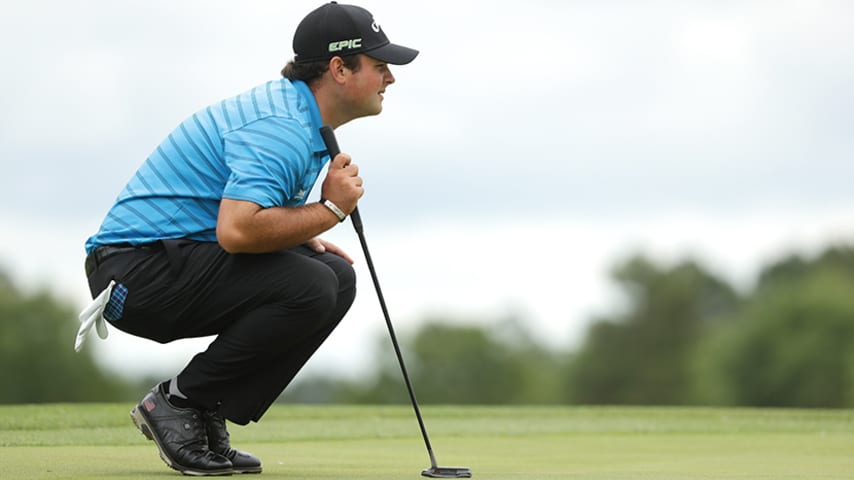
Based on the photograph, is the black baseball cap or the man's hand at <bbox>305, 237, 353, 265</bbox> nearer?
the black baseball cap

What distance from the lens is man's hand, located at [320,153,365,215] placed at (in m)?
4.55

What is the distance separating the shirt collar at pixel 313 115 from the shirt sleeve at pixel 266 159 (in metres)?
0.12

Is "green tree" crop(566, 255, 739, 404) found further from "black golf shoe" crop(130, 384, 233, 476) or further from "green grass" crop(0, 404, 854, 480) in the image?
"black golf shoe" crop(130, 384, 233, 476)

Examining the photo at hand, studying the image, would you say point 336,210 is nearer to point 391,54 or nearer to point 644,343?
point 391,54

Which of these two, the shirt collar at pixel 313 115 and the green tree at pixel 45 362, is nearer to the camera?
the shirt collar at pixel 313 115

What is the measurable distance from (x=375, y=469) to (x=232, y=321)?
2.70 feet

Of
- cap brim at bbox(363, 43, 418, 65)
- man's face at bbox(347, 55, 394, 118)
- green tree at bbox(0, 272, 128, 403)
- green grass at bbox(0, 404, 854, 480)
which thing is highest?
cap brim at bbox(363, 43, 418, 65)

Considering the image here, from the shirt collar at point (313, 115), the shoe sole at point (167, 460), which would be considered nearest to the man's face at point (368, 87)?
the shirt collar at point (313, 115)

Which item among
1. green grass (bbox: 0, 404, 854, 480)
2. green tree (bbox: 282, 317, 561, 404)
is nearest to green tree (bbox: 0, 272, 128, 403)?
green tree (bbox: 282, 317, 561, 404)

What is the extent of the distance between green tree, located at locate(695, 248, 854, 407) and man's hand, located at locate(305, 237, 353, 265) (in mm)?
49430

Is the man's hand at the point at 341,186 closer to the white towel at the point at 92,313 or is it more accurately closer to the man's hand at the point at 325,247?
the man's hand at the point at 325,247

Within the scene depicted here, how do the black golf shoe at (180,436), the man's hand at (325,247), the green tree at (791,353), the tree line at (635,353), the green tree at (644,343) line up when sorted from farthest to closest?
the green tree at (644,343)
the green tree at (791,353)
the tree line at (635,353)
the man's hand at (325,247)
the black golf shoe at (180,436)

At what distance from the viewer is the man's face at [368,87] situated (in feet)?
15.8

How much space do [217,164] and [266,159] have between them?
0.26 metres
